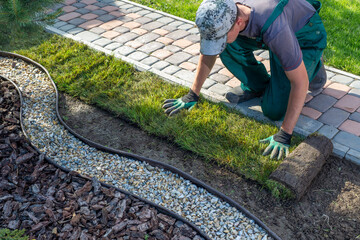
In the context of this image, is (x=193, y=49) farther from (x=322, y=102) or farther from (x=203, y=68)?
(x=322, y=102)

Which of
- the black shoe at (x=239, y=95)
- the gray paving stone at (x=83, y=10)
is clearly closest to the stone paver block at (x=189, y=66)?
the black shoe at (x=239, y=95)

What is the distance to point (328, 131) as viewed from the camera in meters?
4.00

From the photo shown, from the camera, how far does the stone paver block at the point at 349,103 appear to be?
4324 mm

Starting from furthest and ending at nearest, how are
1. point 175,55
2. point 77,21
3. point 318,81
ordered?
point 77,21 < point 175,55 < point 318,81

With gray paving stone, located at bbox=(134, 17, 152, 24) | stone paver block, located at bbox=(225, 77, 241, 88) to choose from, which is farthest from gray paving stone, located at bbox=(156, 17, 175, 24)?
stone paver block, located at bbox=(225, 77, 241, 88)

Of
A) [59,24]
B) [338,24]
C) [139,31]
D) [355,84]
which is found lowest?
[59,24]

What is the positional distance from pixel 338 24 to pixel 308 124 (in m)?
2.89

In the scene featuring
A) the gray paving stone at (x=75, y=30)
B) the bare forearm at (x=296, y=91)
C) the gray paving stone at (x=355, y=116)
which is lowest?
the gray paving stone at (x=75, y=30)

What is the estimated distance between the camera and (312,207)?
10.7ft

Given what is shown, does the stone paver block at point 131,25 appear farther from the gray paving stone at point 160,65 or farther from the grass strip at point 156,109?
the gray paving stone at point 160,65

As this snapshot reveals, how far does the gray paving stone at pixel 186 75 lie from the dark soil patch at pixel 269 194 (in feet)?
3.53

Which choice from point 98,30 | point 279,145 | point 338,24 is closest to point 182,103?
point 279,145

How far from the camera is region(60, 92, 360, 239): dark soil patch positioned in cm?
311

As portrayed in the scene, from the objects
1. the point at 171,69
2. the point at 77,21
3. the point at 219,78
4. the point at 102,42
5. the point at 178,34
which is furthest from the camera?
the point at 77,21
